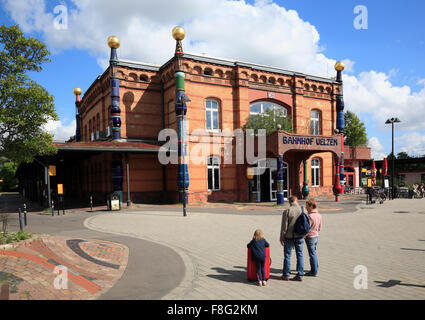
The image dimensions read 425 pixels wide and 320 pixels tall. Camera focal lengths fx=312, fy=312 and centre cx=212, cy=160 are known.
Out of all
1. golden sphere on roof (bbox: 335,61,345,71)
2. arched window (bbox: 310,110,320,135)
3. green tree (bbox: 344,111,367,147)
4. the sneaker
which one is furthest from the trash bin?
green tree (bbox: 344,111,367,147)

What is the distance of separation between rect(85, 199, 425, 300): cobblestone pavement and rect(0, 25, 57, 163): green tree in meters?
4.11

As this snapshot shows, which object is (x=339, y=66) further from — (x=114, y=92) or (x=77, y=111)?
(x=77, y=111)

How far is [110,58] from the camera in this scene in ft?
70.1

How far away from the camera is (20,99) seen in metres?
10.7

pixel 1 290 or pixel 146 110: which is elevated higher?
pixel 146 110

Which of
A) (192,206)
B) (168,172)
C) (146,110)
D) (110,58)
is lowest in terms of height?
(192,206)

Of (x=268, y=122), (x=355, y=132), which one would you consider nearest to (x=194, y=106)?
(x=268, y=122)

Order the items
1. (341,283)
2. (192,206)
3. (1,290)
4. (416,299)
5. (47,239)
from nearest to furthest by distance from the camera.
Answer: (1,290), (416,299), (341,283), (47,239), (192,206)

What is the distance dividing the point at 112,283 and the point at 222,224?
24.4ft

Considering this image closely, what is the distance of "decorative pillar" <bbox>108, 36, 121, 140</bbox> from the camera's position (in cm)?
2105

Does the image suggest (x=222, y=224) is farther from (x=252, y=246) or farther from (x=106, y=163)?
(x=106, y=163)

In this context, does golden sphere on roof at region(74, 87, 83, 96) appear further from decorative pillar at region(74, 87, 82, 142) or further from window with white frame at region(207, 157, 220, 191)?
window with white frame at region(207, 157, 220, 191)
